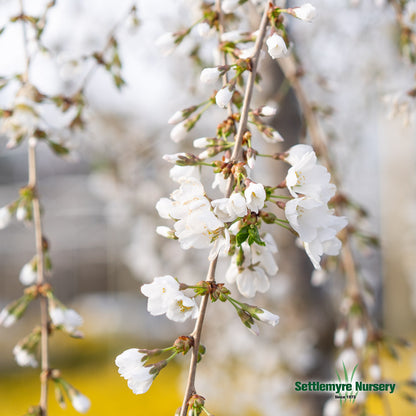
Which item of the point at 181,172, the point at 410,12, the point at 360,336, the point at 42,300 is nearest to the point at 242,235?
the point at 181,172

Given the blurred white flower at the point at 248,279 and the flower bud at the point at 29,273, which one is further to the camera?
the flower bud at the point at 29,273

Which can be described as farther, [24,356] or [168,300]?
[24,356]

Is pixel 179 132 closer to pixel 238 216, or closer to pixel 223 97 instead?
pixel 223 97

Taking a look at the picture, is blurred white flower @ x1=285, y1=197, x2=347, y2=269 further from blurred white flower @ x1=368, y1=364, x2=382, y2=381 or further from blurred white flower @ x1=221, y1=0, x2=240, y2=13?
blurred white flower @ x1=368, y1=364, x2=382, y2=381

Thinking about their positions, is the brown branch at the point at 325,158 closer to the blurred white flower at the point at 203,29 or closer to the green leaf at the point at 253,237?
the blurred white flower at the point at 203,29

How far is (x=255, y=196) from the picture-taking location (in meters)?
0.84

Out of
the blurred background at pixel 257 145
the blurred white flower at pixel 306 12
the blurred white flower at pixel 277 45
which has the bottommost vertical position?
the blurred background at pixel 257 145

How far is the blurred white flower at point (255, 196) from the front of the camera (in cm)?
83

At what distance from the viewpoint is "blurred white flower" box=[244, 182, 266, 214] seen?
2.72 feet

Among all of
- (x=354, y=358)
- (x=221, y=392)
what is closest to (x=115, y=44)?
(x=354, y=358)

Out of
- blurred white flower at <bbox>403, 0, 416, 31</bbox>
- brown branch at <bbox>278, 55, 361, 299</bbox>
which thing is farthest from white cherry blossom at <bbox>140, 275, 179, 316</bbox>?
blurred white flower at <bbox>403, 0, 416, 31</bbox>

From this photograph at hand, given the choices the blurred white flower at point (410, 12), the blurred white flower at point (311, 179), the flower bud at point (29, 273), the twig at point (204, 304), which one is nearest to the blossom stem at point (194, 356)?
the twig at point (204, 304)

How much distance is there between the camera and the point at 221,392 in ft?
14.8

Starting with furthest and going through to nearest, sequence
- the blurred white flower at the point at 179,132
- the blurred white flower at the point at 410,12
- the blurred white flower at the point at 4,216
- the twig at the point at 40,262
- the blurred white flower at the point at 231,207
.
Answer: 1. the blurred white flower at the point at 410,12
2. the blurred white flower at the point at 4,216
3. the twig at the point at 40,262
4. the blurred white flower at the point at 179,132
5. the blurred white flower at the point at 231,207
